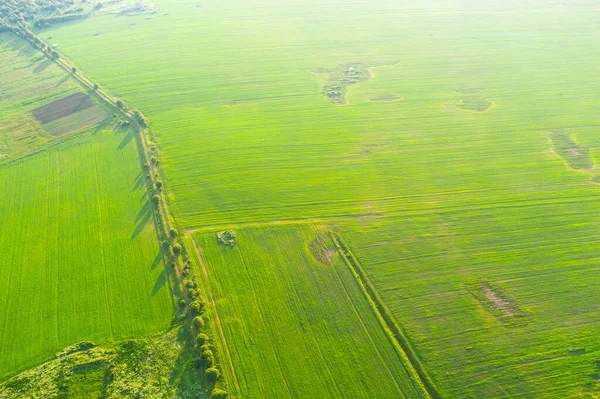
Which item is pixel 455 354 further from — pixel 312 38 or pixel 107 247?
pixel 312 38

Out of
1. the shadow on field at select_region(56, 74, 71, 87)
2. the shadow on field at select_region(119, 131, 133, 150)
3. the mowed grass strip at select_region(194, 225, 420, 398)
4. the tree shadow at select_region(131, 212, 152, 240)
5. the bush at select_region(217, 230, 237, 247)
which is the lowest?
the mowed grass strip at select_region(194, 225, 420, 398)

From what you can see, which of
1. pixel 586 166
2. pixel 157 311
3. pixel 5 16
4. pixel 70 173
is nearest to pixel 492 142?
pixel 586 166

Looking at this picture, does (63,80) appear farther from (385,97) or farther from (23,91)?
(385,97)

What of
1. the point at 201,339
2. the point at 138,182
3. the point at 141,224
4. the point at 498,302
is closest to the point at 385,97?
the point at 498,302

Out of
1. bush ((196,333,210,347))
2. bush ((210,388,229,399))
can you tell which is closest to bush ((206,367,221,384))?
bush ((210,388,229,399))

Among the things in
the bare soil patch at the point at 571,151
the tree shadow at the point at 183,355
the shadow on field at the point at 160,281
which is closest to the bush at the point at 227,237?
the shadow on field at the point at 160,281

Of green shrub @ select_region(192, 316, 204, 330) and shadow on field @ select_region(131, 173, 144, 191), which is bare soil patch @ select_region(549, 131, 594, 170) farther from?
shadow on field @ select_region(131, 173, 144, 191)

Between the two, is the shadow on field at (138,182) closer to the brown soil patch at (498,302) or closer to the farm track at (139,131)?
the farm track at (139,131)
